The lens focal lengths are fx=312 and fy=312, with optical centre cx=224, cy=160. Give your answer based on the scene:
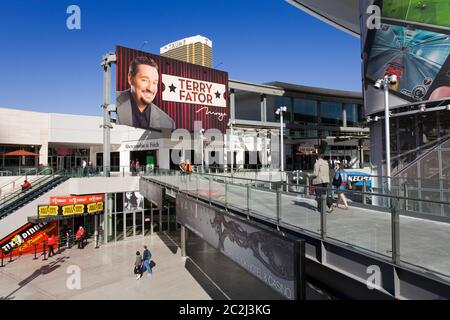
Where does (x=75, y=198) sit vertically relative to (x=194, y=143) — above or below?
below

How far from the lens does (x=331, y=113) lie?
4612cm

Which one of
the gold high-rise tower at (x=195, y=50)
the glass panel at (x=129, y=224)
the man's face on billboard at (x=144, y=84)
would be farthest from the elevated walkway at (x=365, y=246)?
the gold high-rise tower at (x=195, y=50)

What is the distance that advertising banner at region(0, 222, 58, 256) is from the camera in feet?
62.4

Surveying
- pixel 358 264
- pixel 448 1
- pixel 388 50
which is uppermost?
pixel 448 1

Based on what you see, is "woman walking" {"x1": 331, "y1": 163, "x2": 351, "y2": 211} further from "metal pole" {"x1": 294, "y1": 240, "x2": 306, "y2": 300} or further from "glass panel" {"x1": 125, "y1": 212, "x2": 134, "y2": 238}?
"glass panel" {"x1": 125, "y1": 212, "x2": 134, "y2": 238}

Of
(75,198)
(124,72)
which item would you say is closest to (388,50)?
(124,72)

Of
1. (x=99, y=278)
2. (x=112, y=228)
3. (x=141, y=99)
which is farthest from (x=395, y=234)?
(x=141, y=99)

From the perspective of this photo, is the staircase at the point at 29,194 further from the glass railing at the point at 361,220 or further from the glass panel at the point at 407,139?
the glass panel at the point at 407,139

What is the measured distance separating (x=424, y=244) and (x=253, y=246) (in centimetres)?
382

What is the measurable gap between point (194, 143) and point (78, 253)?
15.6 meters

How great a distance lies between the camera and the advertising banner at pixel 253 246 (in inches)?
232

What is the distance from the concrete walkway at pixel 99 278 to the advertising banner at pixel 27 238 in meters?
0.70

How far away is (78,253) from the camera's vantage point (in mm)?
20438

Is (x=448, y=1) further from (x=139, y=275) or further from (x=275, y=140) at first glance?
(x=275, y=140)
